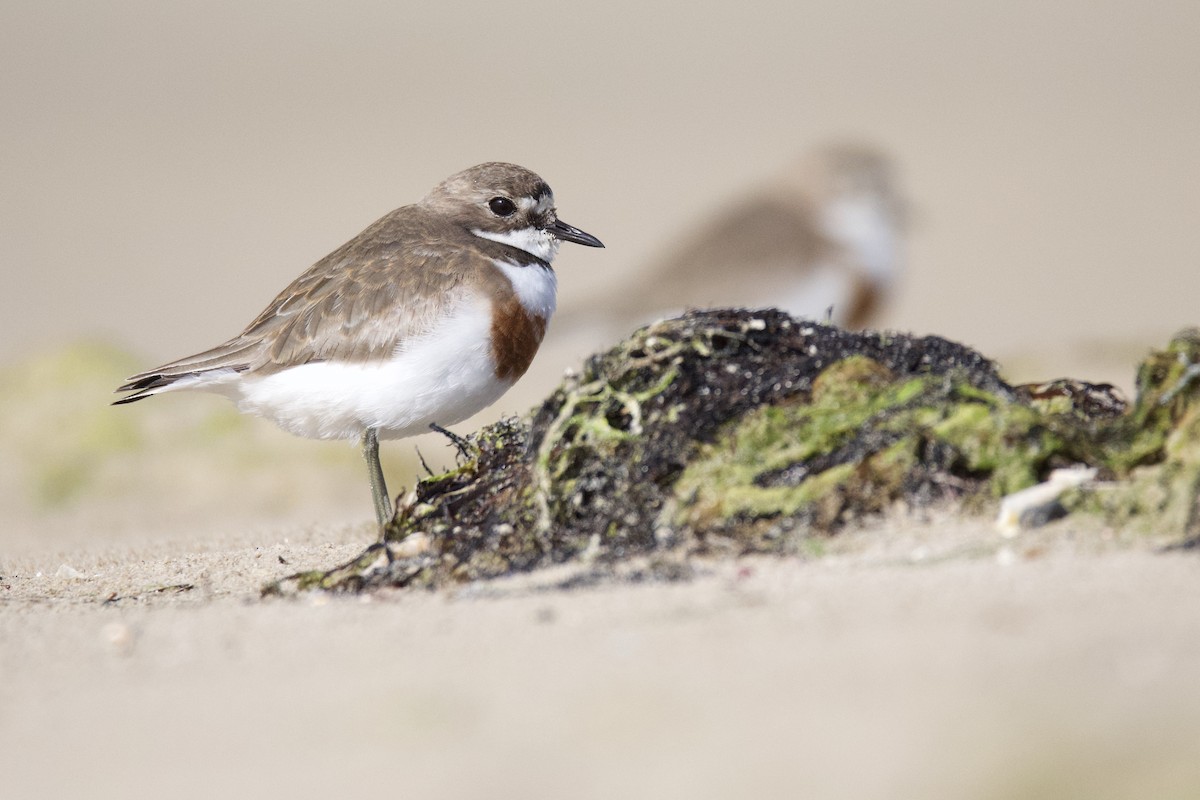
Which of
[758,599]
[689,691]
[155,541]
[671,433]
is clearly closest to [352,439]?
[155,541]

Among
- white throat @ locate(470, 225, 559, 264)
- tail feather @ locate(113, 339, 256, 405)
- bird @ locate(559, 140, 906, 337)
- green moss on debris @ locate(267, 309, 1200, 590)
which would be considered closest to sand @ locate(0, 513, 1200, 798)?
green moss on debris @ locate(267, 309, 1200, 590)

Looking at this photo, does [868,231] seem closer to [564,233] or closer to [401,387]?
[564,233]

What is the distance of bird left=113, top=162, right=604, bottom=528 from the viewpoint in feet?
18.0

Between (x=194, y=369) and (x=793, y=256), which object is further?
(x=793, y=256)

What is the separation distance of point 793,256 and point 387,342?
160 inches

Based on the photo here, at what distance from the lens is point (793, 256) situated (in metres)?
8.98

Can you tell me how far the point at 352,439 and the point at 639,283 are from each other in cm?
399

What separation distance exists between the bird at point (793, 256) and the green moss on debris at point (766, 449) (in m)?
4.23

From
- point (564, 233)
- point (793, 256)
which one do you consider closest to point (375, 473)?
point (564, 233)

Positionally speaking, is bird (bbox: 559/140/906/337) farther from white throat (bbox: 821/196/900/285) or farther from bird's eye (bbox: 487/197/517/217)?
bird's eye (bbox: 487/197/517/217)

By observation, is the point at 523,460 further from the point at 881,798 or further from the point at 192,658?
the point at 881,798

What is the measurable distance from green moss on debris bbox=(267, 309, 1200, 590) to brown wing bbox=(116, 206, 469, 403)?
1.12 metres

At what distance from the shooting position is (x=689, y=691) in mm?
2881

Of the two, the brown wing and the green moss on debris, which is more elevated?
the brown wing
